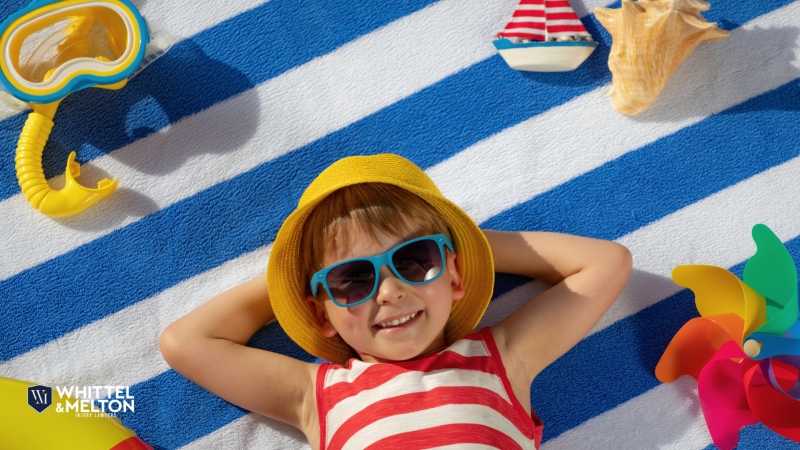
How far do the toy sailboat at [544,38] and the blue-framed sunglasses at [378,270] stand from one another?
0.48 m

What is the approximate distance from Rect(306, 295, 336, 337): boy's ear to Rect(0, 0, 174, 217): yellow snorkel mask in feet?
1.52

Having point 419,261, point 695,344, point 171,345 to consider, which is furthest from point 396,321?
point 695,344

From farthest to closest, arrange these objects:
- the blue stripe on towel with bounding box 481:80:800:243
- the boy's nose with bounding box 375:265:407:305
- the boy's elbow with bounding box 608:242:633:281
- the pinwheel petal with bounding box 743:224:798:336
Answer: the blue stripe on towel with bounding box 481:80:800:243, the boy's elbow with bounding box 608:242:633:281, the pinwheel petal with bounding box 743:224:798:336, the boy's nose with bounding box 375:265:407:305

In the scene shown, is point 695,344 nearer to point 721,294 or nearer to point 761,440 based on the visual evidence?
point 721,294

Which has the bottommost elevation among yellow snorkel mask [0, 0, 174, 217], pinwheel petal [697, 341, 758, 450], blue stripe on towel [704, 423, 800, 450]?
blue stripe on towel [704, 423, 800, 450]

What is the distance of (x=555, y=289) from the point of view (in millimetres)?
1329

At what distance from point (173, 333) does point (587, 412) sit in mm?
800

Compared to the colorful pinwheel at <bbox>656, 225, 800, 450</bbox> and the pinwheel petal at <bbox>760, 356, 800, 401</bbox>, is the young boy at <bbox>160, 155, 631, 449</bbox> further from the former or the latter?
the pinwheel petal at <bbox>760, 356, 800, 401</bbox>

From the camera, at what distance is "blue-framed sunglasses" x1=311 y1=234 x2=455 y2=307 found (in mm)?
1125

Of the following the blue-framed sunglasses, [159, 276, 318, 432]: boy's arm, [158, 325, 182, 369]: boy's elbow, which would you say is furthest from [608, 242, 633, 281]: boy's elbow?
[158, 325, 182, 369]: boy's elbow

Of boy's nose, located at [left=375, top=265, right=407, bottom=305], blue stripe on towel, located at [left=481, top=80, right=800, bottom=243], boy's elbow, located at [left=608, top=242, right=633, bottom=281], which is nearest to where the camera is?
boy's nose, located at [left=375, top=265, right=407, bottom=305]

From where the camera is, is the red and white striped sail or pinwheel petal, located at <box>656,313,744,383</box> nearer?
pinwheel petal, located at <box>656,313,744,383</box>

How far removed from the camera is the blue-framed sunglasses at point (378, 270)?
1.12m

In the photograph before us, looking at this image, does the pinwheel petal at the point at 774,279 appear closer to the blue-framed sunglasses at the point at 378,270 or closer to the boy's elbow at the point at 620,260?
the boy's elbow at the point at 620,260
